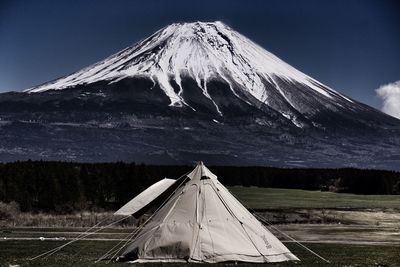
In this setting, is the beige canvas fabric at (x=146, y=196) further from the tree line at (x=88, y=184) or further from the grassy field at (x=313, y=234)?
the tree line at (x=88, y=184)

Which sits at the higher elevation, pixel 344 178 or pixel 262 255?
pixel 344 178

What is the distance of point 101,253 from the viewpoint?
30.2 meters

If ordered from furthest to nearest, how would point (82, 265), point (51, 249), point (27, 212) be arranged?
point (27, 212) < point (51, 249) < point (82, 265)

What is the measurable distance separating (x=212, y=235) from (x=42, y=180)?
2488 inches

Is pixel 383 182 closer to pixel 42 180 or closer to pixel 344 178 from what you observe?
pixel 344 178

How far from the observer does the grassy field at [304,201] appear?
74500 millimetres

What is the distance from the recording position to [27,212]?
74.3 meters

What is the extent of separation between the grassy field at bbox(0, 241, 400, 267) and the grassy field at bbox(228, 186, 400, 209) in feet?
126

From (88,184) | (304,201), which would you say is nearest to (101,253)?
(304,201)

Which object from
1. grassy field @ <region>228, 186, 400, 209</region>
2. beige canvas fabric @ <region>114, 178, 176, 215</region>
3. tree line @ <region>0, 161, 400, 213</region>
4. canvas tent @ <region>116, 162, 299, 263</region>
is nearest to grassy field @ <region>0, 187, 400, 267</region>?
grassy field @ <region>228, 186, 400, 209</region>

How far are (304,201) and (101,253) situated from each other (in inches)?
2134

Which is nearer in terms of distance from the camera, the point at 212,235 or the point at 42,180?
the point at 212,235

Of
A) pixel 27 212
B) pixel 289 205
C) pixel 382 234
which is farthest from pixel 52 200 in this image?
pixel 382 234

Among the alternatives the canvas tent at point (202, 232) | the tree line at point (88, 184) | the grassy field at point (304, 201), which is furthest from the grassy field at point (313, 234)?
the tree line at point (88, 184)
